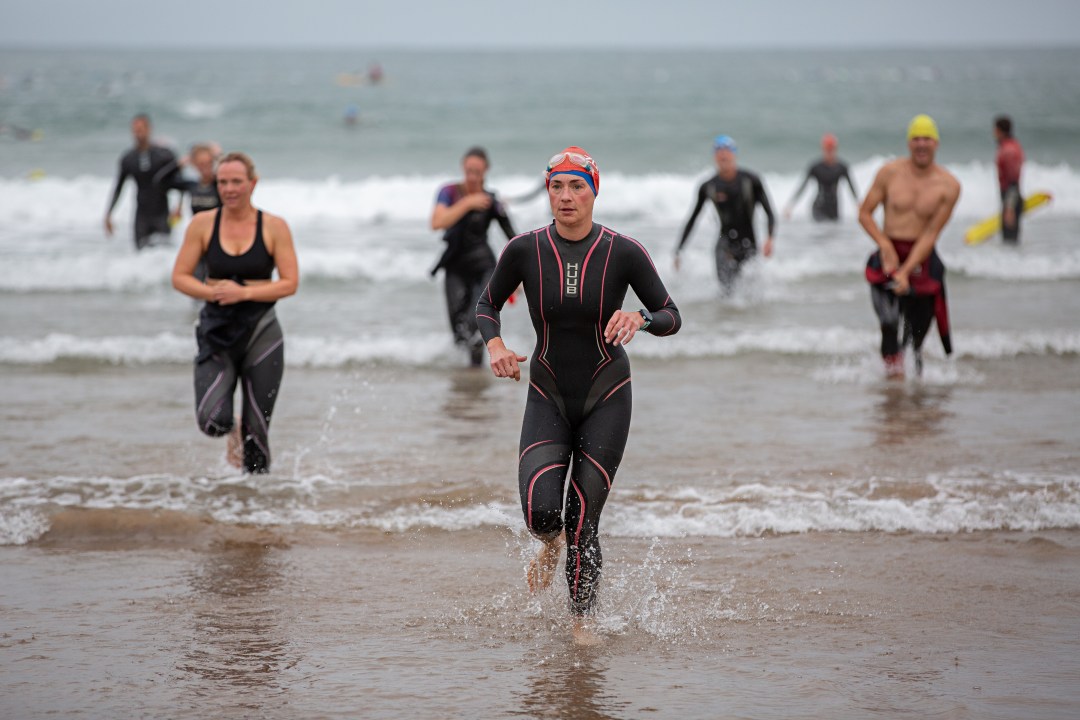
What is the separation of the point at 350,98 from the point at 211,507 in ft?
185

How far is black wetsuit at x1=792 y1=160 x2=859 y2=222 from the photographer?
63.4 feet

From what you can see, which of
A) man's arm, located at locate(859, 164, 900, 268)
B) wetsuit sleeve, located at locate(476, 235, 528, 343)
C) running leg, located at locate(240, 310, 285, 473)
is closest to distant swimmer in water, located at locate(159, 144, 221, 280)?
running leg, located at locate(240, 310, 285, 473)

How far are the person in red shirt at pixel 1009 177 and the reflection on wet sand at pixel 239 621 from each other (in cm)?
1446

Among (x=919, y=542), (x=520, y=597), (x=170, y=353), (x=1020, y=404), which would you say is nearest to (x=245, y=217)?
(x=520, y=597)

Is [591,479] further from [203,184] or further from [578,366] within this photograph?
[203,184]

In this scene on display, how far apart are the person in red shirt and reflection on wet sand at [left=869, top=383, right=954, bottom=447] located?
905cm

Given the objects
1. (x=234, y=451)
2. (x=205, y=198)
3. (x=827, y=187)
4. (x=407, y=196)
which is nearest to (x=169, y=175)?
(x=205, y=198)

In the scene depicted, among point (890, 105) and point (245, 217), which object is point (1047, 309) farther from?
point (890, 105)

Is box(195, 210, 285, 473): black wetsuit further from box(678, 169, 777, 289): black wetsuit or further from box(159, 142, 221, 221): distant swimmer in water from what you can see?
box(678, 169, 777, 289): black wetsuit

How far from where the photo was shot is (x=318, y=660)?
468cm

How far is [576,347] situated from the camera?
4.80 meters

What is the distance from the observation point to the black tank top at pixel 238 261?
6.41 meters

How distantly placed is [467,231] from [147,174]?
527 centimetres

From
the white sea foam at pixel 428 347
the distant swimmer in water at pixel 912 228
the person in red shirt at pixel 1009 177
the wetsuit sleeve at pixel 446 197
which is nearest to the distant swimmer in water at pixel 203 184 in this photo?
the white sea foam at pixel 428 347
